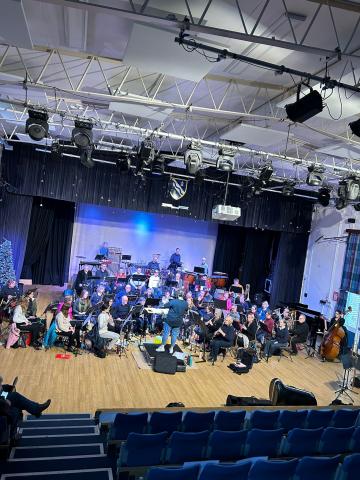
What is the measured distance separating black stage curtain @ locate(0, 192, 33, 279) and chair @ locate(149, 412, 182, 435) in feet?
41.9

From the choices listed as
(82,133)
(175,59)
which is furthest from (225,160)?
(175,59)

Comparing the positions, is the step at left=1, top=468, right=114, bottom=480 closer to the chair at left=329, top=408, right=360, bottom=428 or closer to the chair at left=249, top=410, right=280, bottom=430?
the chair at left=249, top=410, right=280, bottom=430

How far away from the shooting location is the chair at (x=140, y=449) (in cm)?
457

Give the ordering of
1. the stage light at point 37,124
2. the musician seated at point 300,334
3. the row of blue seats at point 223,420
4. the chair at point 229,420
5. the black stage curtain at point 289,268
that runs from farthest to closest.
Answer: the black stage curtain at point 289,268, the musician seated at point 300,334, the stage light at point 37,124, the chair at point 229,420, the row of blue seats at point 223,420

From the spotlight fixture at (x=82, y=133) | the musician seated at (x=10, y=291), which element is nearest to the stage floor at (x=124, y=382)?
the musician seated at (x=10, y=291)

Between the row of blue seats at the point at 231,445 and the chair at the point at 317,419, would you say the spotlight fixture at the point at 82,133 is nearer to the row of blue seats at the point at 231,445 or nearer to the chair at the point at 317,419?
the row of blue seats at the point at 231,445

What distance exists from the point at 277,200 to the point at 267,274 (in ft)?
14.0

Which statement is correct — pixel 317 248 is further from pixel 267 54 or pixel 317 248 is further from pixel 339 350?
pixel 267 54

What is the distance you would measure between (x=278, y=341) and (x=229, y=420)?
705 cm

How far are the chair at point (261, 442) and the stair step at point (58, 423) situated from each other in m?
2.52

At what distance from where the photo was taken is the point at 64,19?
6562 mm

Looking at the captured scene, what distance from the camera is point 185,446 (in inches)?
191

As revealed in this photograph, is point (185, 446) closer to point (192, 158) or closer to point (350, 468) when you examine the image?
point (350, 468)

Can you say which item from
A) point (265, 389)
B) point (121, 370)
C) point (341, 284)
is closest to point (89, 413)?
point (121, 370)
